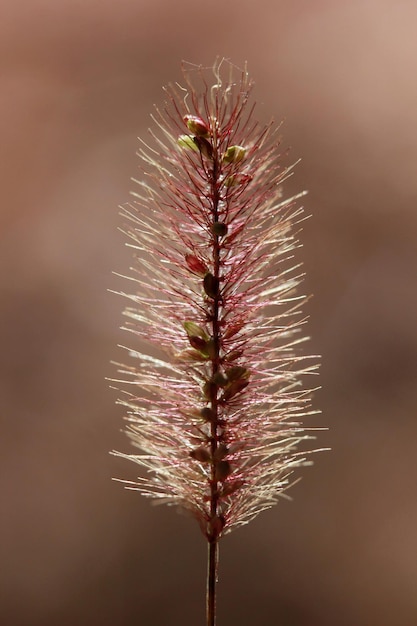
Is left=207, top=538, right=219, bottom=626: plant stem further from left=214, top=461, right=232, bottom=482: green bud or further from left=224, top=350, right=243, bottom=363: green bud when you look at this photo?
left=224, top=350, right=243, bottom=363: green bud

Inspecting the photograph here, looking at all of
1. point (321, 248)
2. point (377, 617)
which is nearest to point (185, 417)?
point (321, 248)

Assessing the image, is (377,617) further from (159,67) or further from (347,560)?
(159,67)

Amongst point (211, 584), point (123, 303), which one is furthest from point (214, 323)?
point (123, 303)

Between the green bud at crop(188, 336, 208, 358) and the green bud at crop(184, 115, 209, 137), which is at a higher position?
the green bud at crop(184, 115, 209, 137)

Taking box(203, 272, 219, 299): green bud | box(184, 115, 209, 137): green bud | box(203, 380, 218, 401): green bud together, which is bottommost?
box(203, 380, 218, 401): green bud

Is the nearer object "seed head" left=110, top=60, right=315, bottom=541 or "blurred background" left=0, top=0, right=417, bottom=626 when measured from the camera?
"seed head" left=110, top=60, right=315, bottom=541

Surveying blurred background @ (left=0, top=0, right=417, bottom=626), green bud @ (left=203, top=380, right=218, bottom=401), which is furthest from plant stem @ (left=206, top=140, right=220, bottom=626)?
blurred background @ (left=0, top=0, right=417, bottom=626)
